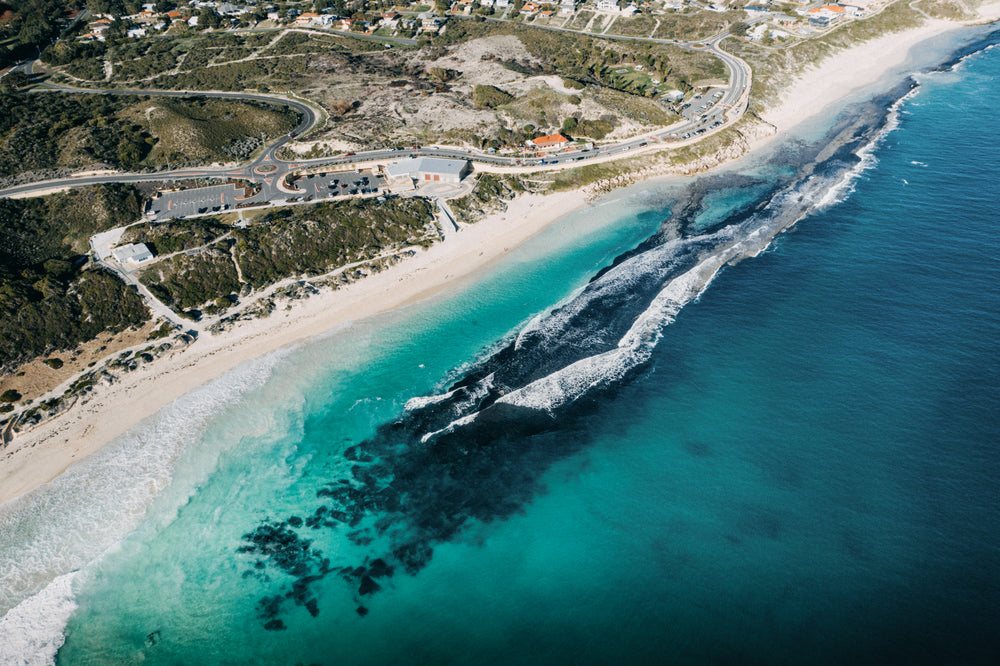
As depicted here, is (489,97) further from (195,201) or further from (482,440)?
(482,440)

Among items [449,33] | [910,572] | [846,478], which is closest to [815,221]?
[846,478]

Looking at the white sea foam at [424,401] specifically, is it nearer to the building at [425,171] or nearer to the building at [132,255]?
the building at [132,255]

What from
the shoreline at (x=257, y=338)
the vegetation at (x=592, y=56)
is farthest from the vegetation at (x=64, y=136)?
the vegetation at (x=592, y=56)

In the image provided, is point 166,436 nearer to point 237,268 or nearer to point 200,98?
point 237,268

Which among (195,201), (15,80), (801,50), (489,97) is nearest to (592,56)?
(489,97)

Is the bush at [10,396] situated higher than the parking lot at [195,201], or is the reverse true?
the parking lot at [195,201]

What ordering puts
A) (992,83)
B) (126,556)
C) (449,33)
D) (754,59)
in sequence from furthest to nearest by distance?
(449,33)
(754,59)
(992,83)
(126,556)

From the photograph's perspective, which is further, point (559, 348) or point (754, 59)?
point (754, 59)
